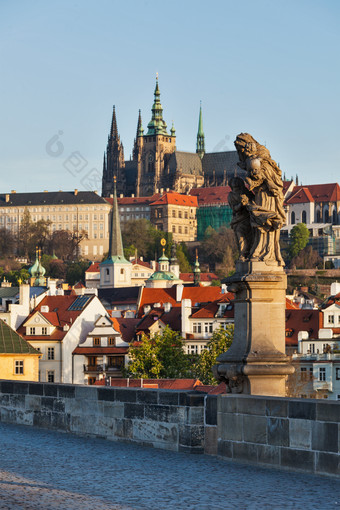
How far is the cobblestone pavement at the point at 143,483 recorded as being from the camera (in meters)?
9.24

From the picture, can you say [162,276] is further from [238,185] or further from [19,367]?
[238,185]

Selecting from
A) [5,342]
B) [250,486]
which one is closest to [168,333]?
[5,342]

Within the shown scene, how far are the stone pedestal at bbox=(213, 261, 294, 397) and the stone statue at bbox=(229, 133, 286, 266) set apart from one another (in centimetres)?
35

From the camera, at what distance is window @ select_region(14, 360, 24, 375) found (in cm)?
5203

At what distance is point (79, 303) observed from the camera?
95250 mm

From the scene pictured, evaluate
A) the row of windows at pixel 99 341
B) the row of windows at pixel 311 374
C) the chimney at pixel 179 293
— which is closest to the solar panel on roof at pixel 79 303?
the row of windows at pixel 99 341

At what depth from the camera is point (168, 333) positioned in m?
80.3

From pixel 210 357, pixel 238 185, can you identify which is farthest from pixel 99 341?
pixel 238 185

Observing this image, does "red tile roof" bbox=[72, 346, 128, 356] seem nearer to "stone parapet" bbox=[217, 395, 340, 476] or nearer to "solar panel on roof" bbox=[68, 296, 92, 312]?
"solar panel on roof" bbox=[68, 296, 92, 312]

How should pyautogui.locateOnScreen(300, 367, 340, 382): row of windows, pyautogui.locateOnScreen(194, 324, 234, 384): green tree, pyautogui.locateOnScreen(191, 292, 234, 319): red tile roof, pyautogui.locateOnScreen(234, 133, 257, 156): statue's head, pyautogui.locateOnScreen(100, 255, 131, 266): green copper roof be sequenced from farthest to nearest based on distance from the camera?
pyautogui.locateOnScreen(100, 255, 131, 266): green copper roof < pyautogui.locateOnScreen(191, 292, 234, 319): red tile roof < pyautogui.locateOnScreen(194, 324, 234, 384): green tree < pyautogui.locateOnScreen(300, 367, 340, 382): row of windows < pyautogui.locateOnScreen(234, 133, 257, 156): statue's head

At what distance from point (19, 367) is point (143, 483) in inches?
1690

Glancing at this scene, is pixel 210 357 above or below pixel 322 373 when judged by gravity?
above

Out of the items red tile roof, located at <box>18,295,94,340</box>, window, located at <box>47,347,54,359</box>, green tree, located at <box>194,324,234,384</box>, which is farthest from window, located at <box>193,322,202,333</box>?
green tree, located at <box>194,324,234,384</box>

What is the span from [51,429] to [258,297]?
13.0 feet
